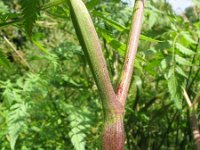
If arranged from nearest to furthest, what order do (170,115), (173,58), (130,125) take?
(173,58) < (130,125) < (170,115)

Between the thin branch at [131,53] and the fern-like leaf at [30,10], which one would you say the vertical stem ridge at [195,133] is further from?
the fern-like leaf at [30,10]

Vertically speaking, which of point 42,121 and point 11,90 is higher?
point 11,90

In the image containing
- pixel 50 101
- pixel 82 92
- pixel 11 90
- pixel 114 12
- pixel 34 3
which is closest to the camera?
pixel 34 3

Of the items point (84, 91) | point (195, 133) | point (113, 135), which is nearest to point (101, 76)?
point (113, 135)

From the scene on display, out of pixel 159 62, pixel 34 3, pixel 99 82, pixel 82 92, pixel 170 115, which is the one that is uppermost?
pixel 34 3

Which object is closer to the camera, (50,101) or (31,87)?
(31,87)

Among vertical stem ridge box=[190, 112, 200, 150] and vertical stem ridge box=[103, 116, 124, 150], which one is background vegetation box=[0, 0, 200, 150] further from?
vertical stem ridge box=[103, 116, 124, 150]

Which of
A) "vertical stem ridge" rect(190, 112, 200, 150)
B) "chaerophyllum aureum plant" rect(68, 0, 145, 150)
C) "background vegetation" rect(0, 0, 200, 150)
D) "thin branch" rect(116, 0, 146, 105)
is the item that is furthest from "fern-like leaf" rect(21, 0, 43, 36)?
"vertical stem ridge" rect(190, 112, 200, 150)

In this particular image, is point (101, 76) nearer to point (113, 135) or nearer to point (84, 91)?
point (113, 135)

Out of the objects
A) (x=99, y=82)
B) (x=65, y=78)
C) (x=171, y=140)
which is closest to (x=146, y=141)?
(x=171, y=140)

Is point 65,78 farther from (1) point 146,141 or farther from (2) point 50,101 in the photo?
(1) point 146,141
